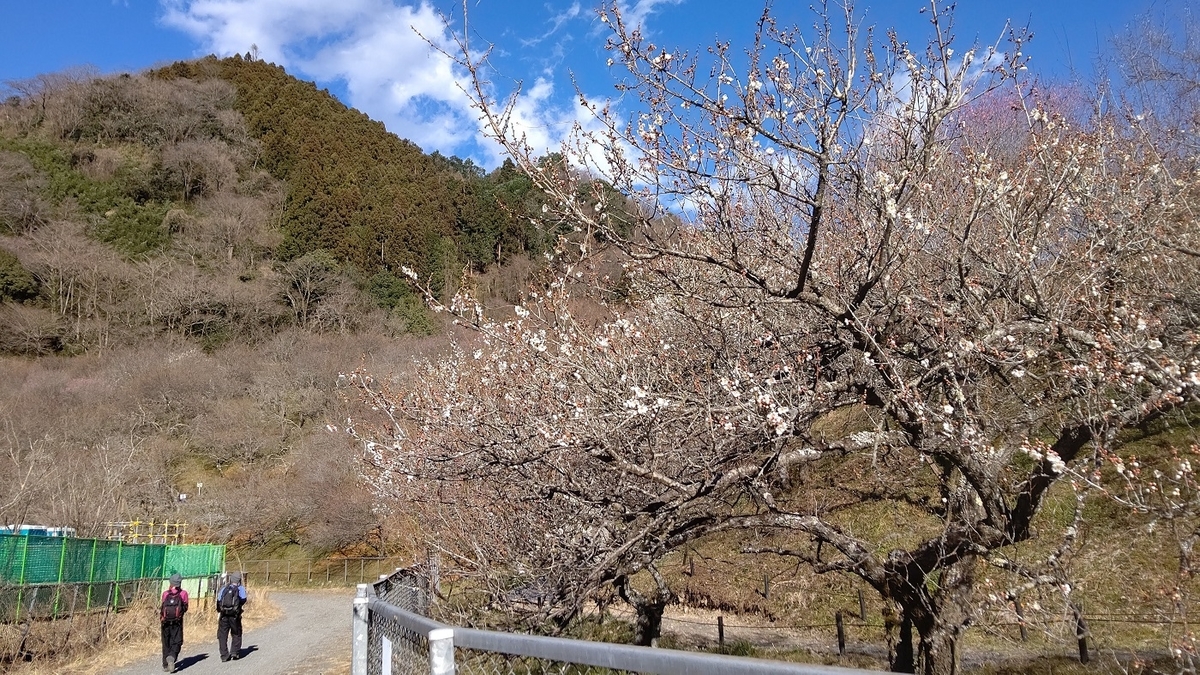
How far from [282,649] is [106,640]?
3089 millimetres

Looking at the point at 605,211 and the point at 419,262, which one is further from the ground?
the point at 419,262

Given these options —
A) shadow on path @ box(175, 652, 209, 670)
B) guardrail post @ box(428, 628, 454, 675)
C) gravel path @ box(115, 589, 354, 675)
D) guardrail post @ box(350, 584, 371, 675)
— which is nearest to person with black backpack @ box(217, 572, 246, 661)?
gravel path @ box(115, 589, 354, 675)

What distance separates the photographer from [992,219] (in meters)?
6.61

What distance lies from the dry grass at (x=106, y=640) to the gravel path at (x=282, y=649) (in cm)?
38

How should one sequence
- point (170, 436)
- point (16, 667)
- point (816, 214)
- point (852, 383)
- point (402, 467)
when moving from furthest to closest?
point (170, 436)
point (16, 667)
point (402, 467)
point (852, 383)
point (816, 214)

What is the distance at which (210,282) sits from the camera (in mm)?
51312

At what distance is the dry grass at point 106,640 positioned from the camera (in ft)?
39.6

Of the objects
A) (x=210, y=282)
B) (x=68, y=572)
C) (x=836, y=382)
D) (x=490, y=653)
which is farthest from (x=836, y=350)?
(x=210, y=282)

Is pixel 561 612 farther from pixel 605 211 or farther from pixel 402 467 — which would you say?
pixel 605 211

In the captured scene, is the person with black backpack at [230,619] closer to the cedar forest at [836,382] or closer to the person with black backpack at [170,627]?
the person with black backpack at [170,627]

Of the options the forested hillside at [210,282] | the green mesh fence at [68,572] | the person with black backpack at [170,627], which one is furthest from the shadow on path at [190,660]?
the forested hillside at [210,282]

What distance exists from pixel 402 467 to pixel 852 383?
3.77 metres

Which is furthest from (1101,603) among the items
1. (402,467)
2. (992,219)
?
(402,467)

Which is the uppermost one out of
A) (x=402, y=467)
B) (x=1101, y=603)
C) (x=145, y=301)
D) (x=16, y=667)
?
(x=145, y=301)
